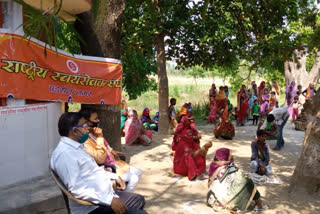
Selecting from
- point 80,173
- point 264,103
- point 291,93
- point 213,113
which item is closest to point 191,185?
point 80,173

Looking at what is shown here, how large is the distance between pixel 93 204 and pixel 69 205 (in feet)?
0.97

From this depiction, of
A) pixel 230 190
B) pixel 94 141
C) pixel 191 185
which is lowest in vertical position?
pixel 191 185

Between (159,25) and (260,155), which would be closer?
(260,155)

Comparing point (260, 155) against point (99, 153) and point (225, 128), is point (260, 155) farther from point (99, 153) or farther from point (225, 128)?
point (225, 128)

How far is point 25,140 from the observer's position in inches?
192

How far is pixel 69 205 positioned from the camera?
2779 millimetres

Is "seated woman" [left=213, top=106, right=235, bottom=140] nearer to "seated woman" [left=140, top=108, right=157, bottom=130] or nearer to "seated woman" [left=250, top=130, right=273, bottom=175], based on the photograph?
"seated woman" [left=140, top=108, right=157, bottom=130]

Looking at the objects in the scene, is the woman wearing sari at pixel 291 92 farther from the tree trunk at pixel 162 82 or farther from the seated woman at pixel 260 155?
the seated woman at pixel 260 155

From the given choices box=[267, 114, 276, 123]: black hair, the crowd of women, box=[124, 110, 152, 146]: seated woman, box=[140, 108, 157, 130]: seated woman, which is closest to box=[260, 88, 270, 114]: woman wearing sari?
the crowd of women

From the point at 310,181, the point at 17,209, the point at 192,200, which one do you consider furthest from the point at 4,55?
the point at 310,181

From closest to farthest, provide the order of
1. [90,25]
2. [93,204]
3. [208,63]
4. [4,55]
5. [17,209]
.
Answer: [93,204]
[17,209]
[4,55]
[90,25]
[208,63]

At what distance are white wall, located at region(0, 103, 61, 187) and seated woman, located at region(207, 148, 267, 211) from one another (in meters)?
2.76

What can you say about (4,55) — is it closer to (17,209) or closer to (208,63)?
(17,209)

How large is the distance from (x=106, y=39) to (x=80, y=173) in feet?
12.0
